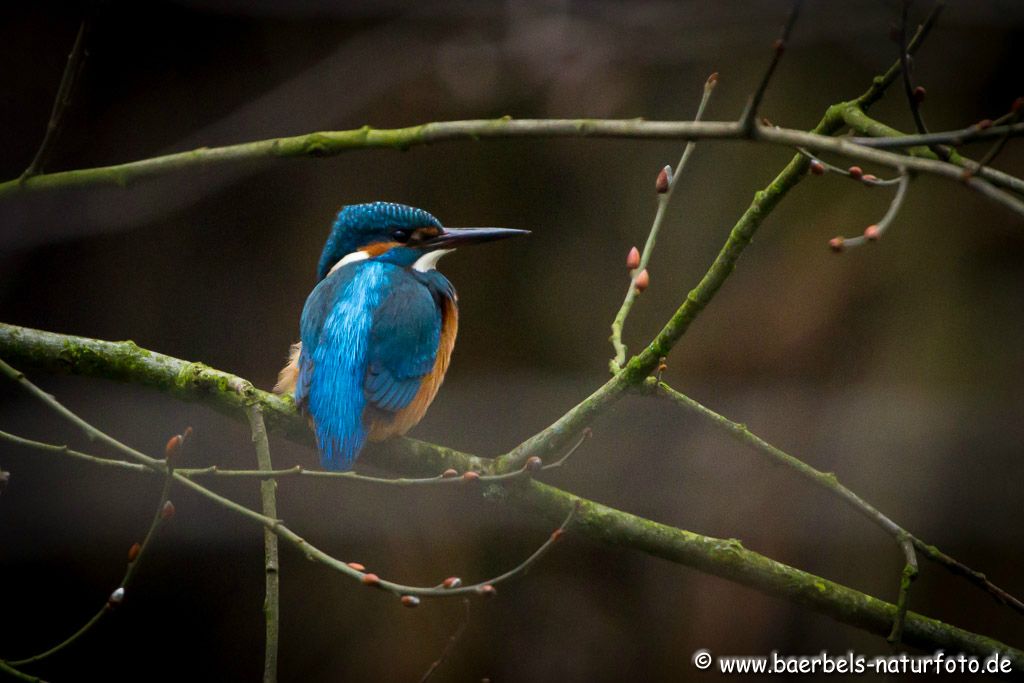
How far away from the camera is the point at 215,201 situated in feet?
7.04

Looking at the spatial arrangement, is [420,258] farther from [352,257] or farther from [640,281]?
[640,281]

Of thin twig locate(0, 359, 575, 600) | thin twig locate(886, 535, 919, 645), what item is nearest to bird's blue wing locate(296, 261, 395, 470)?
thin twig locate(0, 359, 575, 600)

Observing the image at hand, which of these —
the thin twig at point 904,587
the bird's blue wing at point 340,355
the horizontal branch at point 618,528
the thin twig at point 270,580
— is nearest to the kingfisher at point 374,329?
the bird's blue wing at point 340,355

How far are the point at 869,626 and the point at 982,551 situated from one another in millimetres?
804

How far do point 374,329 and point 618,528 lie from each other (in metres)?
0.54

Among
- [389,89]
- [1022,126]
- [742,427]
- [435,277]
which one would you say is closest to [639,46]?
[389,89]

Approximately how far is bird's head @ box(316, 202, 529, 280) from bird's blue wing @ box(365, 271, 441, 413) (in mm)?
111

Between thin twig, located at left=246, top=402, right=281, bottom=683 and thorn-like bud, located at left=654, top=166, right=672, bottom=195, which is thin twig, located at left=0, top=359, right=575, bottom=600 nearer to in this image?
thin twig, located at left=246, top=402, right=281, bottom=683

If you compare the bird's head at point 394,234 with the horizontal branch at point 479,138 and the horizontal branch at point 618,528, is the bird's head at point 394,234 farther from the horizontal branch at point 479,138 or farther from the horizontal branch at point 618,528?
the horizontal branch at point 479,138

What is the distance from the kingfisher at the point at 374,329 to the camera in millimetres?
1509

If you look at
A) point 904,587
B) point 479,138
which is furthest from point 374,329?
point 904,587

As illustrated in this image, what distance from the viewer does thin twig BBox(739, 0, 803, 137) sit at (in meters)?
A: 0.76

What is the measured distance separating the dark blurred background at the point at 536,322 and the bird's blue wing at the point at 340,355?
0.41m

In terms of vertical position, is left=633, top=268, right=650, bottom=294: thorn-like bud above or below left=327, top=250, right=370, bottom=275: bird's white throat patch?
below
